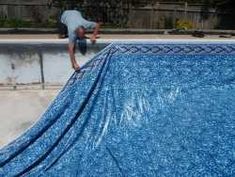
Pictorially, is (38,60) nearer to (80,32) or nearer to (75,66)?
(75,66)

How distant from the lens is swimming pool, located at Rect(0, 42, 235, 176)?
19.2ft

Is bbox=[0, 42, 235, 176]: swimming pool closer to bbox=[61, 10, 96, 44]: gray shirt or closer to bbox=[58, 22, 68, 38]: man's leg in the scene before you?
bbox=[61, 10, 96, 44]: gray shirt

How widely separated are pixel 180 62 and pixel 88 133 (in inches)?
86.5

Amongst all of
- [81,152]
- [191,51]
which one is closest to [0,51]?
[81,152]

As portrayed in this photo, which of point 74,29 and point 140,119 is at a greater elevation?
point 74,29

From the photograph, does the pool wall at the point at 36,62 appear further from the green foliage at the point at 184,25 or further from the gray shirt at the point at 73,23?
the green foliage at the point at 184,25

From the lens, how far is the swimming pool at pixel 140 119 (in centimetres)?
584

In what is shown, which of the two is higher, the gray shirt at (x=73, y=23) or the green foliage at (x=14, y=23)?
the gray shirt at (x=73, y=23)

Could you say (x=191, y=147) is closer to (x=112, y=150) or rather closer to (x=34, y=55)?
(x=112, y=150)

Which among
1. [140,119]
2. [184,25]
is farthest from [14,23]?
[140,119]

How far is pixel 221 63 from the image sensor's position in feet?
25.4

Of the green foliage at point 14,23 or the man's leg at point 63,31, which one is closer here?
the man's leg at point 63,31

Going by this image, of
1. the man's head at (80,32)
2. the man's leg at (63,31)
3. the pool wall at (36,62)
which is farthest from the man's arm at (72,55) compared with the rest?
the man's leg at (63,31)

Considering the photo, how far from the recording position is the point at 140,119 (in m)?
6.84
